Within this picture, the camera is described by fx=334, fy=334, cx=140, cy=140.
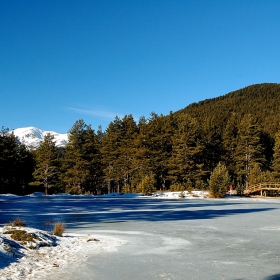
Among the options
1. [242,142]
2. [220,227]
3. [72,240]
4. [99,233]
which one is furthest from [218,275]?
[242,142]

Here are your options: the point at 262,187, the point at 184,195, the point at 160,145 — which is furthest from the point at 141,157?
the point at 262,187

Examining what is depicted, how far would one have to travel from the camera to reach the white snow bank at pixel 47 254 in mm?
5898

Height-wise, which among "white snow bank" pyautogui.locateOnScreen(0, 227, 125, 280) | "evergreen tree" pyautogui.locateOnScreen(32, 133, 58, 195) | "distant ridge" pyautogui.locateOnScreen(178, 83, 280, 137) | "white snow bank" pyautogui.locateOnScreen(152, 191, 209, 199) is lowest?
"white snow bank" pyautogui.locateOnScreen(152, 191, 209, 199)

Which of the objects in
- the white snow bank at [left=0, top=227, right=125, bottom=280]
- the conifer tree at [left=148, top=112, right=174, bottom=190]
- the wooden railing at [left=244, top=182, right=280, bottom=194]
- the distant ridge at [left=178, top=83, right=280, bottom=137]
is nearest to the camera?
the white snow bank at [left=0, top=227, right=125, bottom=280]

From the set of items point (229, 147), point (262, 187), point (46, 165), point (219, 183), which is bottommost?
point (262, 187)

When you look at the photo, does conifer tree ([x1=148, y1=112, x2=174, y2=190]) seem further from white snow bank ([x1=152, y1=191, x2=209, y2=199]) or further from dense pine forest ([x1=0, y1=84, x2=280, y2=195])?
white snow bank ([x1=152, y1=191, x2=209, y2=199])

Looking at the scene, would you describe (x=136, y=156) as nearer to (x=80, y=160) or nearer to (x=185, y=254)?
(x=80, y=160)

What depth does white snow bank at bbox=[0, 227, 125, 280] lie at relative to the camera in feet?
19.4

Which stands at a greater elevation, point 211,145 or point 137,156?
point 211,145

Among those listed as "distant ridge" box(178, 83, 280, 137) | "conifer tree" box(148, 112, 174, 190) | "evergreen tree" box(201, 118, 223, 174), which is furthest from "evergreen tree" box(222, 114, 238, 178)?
"distant ridge" box(178, 83, 280, 137)

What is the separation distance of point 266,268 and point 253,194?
35.8 m

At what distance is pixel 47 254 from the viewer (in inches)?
289

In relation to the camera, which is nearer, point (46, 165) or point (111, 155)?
point (46, 165)

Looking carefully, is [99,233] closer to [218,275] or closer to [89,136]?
[218,275]
